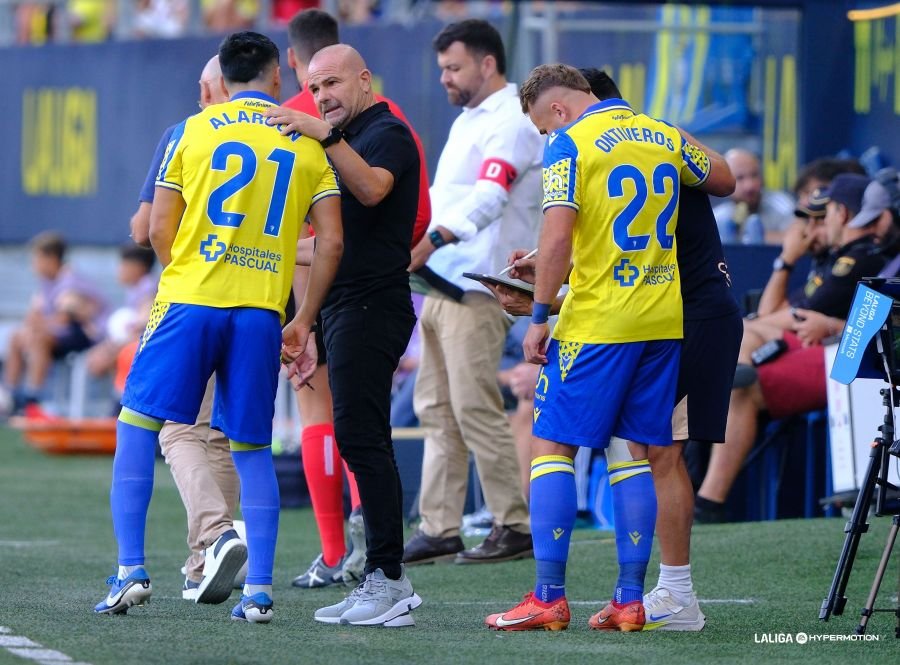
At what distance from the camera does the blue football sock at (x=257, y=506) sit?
4.92m

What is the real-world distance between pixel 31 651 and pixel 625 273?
200 centimetres

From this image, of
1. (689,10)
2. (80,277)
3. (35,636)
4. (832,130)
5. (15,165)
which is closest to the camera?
(35,636)

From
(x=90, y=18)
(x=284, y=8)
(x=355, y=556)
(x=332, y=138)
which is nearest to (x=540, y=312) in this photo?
(x=332, y=138)

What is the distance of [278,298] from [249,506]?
63 centimetres

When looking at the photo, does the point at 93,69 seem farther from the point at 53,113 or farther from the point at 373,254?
the point at 373,254

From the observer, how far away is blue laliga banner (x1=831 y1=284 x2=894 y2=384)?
4887mm

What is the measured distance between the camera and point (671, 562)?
5.12 m

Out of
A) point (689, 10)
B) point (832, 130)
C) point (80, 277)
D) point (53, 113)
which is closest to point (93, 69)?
point (53, 113)

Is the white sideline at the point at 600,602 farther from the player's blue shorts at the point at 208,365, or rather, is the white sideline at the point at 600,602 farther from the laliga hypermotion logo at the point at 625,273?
the laliga hypermotion logo at the point at 625,273

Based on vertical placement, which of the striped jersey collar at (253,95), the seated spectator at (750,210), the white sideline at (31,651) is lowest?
the white sideline at (31,651)

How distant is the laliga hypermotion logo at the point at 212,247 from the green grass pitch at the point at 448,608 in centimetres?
107

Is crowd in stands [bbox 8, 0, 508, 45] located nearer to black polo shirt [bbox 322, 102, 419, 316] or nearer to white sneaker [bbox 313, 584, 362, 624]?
black polo shirt [bbox 322, 102, 419, 316]

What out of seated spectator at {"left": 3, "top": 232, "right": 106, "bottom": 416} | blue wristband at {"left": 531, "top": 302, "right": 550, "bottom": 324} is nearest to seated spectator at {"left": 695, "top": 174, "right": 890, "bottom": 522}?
blue wristband at {"left": 531, "top": 302, "right": 550, "bottom": 324}

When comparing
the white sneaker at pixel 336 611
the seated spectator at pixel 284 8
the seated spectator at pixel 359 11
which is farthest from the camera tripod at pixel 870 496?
the seated spectator at pixel 284 8
